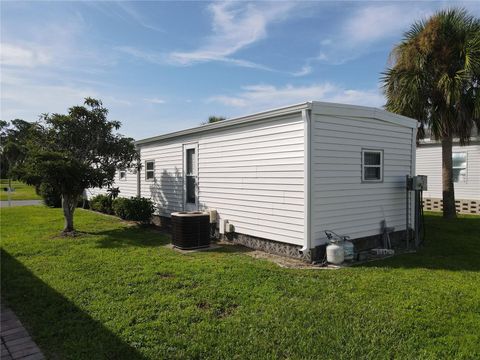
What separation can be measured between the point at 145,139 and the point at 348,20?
7.23 meters

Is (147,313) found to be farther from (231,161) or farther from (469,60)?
(469,60)

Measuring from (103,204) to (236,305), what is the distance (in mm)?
11435

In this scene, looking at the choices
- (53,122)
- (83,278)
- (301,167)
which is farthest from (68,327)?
(53,122)

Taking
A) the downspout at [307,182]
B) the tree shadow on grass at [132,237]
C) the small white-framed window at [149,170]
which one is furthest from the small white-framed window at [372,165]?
the small white-framed window at [149,170]

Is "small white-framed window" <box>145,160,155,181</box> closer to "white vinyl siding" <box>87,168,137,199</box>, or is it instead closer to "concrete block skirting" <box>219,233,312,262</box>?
"white vinyl siding" <box>87,168,137,199</box>

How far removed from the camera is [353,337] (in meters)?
3.43

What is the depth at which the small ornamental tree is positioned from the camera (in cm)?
844

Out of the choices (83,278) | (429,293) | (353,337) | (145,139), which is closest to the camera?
(353,337)

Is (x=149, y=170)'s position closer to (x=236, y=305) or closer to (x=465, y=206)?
(x=236, y=305)

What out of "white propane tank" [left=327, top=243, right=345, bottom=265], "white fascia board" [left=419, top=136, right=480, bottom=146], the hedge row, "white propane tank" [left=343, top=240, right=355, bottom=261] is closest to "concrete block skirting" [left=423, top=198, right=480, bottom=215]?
"white fascia board" [left=419, top=136, right=480, bottom=146]

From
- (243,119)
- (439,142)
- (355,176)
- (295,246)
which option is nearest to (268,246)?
(295,246)

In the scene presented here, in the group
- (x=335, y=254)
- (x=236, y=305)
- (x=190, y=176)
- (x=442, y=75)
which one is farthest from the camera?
(x=442, y=75)

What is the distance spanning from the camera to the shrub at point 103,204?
550 inches

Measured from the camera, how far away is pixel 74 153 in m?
9.45
